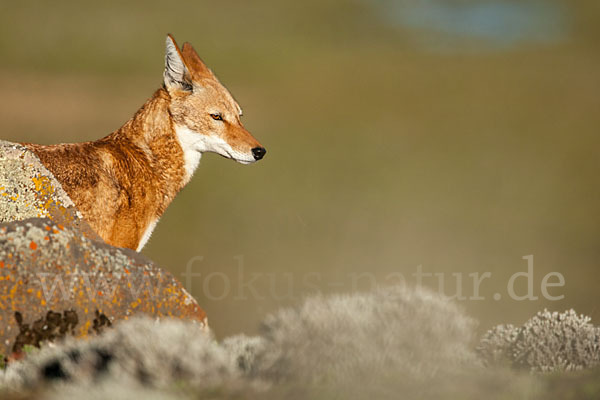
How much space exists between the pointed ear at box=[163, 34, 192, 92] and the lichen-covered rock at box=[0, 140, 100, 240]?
209 cm

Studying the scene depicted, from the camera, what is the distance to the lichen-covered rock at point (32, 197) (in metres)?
8.82

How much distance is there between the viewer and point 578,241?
87.8ft

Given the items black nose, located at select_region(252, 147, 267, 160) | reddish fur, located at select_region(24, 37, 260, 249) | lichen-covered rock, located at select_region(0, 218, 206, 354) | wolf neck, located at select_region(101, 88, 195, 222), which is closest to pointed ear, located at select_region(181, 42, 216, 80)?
reddish fur, located at select_region(24, 37, 260, 249)

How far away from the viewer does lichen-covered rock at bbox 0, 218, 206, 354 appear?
7066 millimetres

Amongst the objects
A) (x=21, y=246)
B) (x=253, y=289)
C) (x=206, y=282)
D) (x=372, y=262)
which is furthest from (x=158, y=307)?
(x=372, y=262)

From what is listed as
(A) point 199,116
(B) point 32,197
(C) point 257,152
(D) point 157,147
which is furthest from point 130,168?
(C) point 257,152

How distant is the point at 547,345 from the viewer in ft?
25.8

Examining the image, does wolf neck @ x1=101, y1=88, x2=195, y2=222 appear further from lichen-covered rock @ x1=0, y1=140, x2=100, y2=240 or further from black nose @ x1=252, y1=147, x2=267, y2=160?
lichen-covered rock @ x1=0, y1=140, x2=100, y2=240

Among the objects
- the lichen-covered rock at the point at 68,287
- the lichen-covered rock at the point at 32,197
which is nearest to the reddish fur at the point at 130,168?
the lichen-covered rock at the point at 32,197

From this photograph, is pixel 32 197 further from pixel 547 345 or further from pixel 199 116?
pixel 547 345

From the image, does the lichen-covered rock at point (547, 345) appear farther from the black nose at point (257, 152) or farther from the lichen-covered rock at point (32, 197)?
the lichen-covered rock at point (32, 197)

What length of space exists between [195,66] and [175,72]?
0.64 meters

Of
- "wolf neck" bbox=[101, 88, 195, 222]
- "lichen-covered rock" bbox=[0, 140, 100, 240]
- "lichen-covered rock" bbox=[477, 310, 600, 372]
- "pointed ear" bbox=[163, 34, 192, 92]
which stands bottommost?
"lichen-covered rock" bbox=[477, 310, 600, 372]

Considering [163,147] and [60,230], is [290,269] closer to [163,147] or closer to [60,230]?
[163,147]
